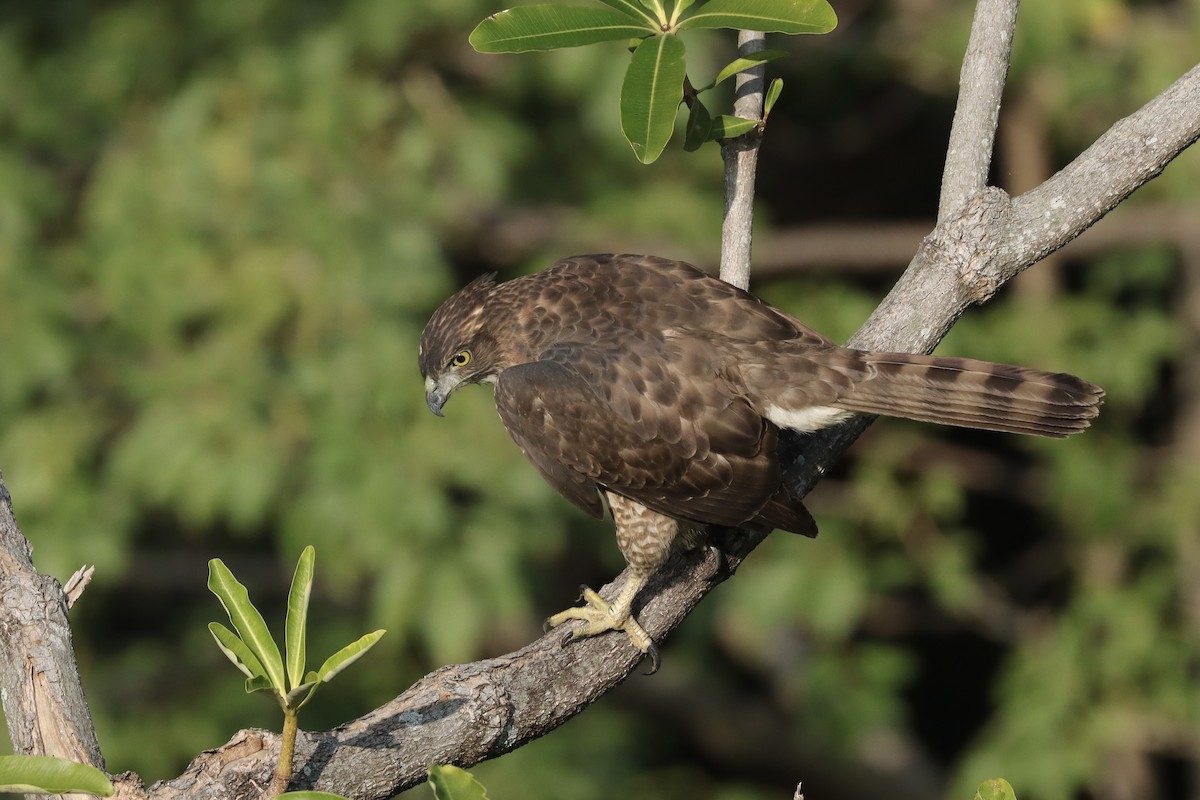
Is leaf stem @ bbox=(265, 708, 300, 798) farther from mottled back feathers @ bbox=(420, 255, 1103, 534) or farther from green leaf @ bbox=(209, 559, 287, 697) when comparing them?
mottled back feathers @ bbox=(420, 255, 1103, 534)

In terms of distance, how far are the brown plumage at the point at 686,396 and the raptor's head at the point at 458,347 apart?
125mm

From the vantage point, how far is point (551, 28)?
10.3 feet

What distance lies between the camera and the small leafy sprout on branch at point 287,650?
8.08 ft

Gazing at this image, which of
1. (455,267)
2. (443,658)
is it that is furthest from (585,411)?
(455,267)

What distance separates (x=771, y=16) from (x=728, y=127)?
0.39 meters

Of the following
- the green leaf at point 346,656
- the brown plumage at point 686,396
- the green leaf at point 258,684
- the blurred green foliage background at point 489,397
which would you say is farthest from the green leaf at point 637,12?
the blurred green foliage background at point 489,397

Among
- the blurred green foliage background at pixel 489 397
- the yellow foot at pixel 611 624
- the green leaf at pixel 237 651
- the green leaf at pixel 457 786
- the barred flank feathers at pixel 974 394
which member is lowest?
the green leaf at pixel 457 786

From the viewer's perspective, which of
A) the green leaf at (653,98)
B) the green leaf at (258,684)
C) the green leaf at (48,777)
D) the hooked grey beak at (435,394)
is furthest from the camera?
the hooked grey beak at (435,394)

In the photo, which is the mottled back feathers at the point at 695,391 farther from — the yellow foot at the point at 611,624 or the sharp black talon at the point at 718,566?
the yellow foot at the point at 611,624

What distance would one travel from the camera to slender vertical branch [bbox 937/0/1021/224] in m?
3.50

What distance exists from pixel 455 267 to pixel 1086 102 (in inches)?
146

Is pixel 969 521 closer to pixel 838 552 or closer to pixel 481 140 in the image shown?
pixel 838 552

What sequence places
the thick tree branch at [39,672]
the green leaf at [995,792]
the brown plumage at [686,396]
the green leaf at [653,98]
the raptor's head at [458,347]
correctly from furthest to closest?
the raptor's head at [458,347] → the brown plumage at [686,396] → the green leaf at [653,98] → the thick tree branch at [39,672] → the green leaf at [995,792]

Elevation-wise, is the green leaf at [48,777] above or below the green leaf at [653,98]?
below
